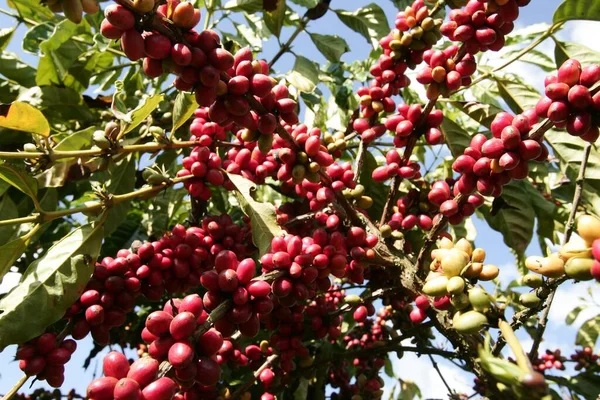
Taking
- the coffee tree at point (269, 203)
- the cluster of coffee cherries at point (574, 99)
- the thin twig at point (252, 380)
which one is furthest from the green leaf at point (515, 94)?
the thin twig at point (252, 380)

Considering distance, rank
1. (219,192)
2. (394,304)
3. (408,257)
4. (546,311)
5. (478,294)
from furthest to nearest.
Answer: (219,192) → (394,304) → (408,257) → (546,311) → (478,294)

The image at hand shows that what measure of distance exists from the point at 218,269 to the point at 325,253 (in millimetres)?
445

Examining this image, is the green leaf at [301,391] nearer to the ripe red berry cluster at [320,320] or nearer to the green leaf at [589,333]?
the ripe red berry cluster at [320,320]

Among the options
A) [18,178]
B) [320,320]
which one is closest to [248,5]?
[18,178]

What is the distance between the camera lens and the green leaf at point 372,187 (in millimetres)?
2945

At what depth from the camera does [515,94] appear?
2633 mm

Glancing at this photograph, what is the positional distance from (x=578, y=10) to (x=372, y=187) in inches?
53.0

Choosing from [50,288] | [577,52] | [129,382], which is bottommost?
[129,382]

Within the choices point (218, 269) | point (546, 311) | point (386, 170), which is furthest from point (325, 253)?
point (546, 311)

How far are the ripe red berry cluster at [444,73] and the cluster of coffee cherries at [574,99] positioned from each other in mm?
562

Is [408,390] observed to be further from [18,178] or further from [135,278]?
[18,178]

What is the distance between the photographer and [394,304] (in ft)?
9.96

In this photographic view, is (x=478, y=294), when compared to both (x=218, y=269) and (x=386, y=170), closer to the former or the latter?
(x=218, y=269)

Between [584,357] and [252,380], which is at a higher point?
[584,357]
